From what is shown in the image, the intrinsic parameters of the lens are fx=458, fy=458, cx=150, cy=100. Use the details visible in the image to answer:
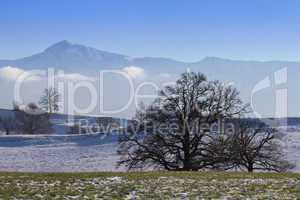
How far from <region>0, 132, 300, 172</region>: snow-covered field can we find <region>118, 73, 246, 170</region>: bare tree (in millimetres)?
9914

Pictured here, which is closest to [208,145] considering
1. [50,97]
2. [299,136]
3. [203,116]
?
[203,116]

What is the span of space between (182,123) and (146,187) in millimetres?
17090

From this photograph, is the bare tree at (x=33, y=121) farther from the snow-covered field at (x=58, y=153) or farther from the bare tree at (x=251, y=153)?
the bare tree at (x=251, y=153)

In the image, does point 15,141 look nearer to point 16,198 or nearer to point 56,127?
point 56,127

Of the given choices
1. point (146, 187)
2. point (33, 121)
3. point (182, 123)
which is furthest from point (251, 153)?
point (33, 121)

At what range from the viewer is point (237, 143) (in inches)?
1326

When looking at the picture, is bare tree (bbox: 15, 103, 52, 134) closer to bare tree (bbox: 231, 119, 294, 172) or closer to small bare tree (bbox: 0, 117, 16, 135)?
small bare tree (bbox: 0, 117, 16, 135)

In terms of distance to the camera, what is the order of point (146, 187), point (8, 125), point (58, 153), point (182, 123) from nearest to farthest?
point (146, 187) → point (182, 123) → point (58, 153) → point (8, 125)

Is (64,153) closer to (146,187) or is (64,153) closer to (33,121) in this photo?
(33,121)

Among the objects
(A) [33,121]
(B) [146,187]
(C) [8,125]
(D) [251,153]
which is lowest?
(C) [8,125]

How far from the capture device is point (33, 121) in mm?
96312

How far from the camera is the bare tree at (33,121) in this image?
95.7 m

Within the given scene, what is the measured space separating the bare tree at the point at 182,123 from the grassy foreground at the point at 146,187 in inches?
518

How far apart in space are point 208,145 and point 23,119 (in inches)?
2820
